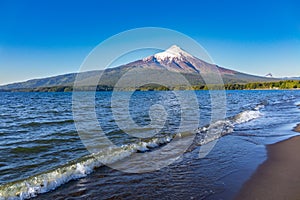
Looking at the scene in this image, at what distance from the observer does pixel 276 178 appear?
797 cm

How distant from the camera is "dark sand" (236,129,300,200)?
671cm

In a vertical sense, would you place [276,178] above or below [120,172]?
above

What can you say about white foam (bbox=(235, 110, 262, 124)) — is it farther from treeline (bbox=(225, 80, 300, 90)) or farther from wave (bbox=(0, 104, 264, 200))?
treeline (bbox=(225, 80, 300, 90))

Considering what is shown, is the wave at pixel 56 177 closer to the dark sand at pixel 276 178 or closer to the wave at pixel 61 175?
the wave at pixel 61 175

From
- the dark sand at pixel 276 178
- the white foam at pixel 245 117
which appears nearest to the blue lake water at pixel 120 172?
the dark sand at pixel 276 178

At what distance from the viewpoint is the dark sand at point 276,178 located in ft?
22.0

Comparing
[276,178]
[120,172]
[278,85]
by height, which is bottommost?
[120,172]

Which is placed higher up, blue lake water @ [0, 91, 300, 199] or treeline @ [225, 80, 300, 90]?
treeline @ [225, 80, 300, 90]

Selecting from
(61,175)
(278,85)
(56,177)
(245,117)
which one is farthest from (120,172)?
(278,85)

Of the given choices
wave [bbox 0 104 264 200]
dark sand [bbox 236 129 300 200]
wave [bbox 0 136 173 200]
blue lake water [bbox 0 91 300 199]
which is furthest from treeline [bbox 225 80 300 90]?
wave [bbox 0 136 173 200]

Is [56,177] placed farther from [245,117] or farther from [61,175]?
[245,117]

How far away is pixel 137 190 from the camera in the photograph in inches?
291

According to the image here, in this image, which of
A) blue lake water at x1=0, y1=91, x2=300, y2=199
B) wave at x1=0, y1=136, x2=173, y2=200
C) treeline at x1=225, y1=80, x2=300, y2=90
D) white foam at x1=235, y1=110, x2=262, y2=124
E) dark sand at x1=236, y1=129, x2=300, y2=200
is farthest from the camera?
treeline at x1=225, y1=80, x2=300, y2=90

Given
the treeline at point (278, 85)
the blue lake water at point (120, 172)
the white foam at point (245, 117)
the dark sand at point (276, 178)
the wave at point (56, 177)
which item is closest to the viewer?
the dark sand at point (276, 178)
